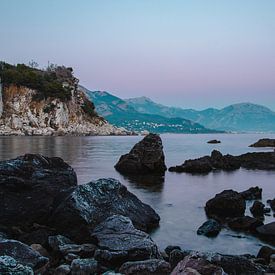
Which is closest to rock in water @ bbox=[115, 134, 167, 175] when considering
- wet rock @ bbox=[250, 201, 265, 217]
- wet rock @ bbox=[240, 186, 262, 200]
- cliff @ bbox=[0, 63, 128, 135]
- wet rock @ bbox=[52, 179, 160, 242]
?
wet rock @ bbox=[240, 186, 262, 200]

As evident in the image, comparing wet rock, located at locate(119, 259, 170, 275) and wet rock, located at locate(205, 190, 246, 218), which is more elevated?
wet rock, located at locate(119, 259, 170, 275)

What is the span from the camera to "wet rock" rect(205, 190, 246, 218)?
20.9 m

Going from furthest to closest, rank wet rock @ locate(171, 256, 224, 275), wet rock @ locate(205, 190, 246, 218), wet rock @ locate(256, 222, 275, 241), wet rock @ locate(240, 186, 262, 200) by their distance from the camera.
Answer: wet rock @ locate(240, 186, 262, 200), wet rock @ locate(205, 190, 246, 218), wet rock @ locate(256, 222, 275, 241), wet rock @ locate(171, 256, 224, 275)

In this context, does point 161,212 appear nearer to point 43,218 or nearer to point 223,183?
point 43,218

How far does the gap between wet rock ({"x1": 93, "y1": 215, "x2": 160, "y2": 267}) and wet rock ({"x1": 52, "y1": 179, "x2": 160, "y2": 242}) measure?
3.12ft

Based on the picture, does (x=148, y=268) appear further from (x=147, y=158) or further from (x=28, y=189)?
(x=147, y=158)

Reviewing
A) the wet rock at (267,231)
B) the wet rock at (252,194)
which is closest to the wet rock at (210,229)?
the wet rock at (267,231)

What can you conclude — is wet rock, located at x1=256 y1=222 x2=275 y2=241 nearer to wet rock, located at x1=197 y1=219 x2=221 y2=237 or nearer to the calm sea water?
the calm sea water

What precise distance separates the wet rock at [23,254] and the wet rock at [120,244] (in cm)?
180

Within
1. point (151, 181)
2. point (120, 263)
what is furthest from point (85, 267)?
point (151, 181)

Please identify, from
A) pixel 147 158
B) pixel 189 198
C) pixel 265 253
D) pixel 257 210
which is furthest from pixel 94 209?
pixel 147 158

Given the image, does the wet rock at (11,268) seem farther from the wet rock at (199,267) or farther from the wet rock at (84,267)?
the wet rock at (199,267)

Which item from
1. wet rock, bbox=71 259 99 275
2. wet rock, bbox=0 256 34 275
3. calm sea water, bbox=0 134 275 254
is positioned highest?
wet rock, bbox=0 256 34 275

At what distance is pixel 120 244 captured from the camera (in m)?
12.5
